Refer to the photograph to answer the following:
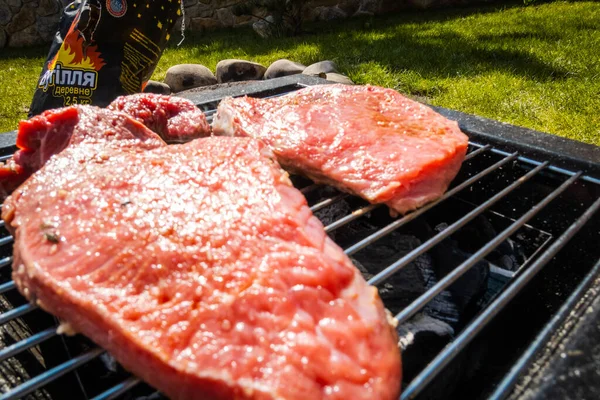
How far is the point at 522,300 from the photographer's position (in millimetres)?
1950

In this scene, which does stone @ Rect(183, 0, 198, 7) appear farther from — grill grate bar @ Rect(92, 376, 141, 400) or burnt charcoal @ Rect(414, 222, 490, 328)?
grill grate bar @ Rect(92, 376, 141, 400)

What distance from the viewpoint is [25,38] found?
922cm

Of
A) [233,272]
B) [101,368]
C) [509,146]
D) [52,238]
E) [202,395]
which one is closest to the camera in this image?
[202,395]

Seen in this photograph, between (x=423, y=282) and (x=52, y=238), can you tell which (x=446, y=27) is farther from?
(x=52, y=238)

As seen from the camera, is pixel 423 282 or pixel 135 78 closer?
pixel 423 282

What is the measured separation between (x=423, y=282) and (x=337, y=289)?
893 millimetres

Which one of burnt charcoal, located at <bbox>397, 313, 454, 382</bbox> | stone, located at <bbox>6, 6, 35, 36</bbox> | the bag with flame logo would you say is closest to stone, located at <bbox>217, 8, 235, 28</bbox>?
stone, located at <bbox>6, 6, 35, 36</bbox>

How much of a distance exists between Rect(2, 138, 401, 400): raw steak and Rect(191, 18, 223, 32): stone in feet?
30.3

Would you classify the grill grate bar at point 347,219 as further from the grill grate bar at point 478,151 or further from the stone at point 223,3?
the stone at point 223,3

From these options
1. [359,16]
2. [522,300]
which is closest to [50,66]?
[522,300]

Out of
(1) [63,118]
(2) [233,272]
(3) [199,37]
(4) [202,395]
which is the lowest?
(3) [199,37]

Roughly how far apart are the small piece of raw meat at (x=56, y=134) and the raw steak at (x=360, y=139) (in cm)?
46

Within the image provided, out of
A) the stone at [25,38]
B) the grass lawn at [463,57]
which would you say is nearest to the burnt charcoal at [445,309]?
the grass lawn at [463,57]

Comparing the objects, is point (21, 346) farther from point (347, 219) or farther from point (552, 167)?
point (552, 167)
